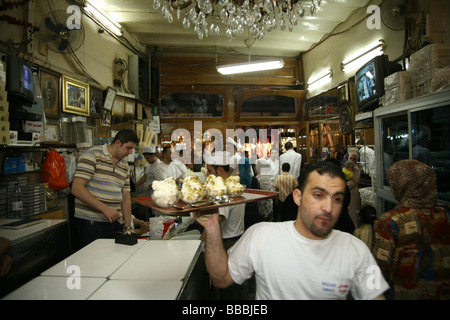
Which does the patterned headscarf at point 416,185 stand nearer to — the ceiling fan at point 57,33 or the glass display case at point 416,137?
the glass display case at point 416,137

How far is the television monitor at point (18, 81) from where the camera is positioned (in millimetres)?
2156

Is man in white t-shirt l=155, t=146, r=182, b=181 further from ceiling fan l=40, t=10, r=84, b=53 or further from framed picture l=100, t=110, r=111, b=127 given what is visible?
ceiling fan l=40, t=10, r=84, b=53

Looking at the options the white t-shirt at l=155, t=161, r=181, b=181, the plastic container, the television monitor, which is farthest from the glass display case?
the plastic container

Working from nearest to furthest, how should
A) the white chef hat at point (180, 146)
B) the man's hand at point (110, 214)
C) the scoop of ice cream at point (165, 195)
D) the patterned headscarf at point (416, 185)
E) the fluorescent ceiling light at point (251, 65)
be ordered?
the scoop of ice cream at point (165, 195) → the patterned headscarf at point (416, 185) → the man's hand at point (110, 214) → the fluorescent ceiling light at point (251, 65) → the white chef hat at point (180, 146)

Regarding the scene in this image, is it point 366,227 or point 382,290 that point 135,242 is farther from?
point 366,227

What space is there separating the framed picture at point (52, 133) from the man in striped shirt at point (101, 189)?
91 centimetres

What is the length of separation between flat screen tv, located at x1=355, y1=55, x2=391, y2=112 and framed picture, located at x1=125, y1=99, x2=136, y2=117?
4.11m

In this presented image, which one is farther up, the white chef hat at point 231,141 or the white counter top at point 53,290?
the white chef hat at point 231,141

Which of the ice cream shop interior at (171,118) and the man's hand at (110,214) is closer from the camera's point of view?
the ice cream shop interior at (171,118)

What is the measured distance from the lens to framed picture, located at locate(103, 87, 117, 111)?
14.0 feet

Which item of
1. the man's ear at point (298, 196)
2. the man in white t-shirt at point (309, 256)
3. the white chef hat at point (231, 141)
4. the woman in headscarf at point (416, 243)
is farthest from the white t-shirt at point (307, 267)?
the white chef hat at point (231, 141)
